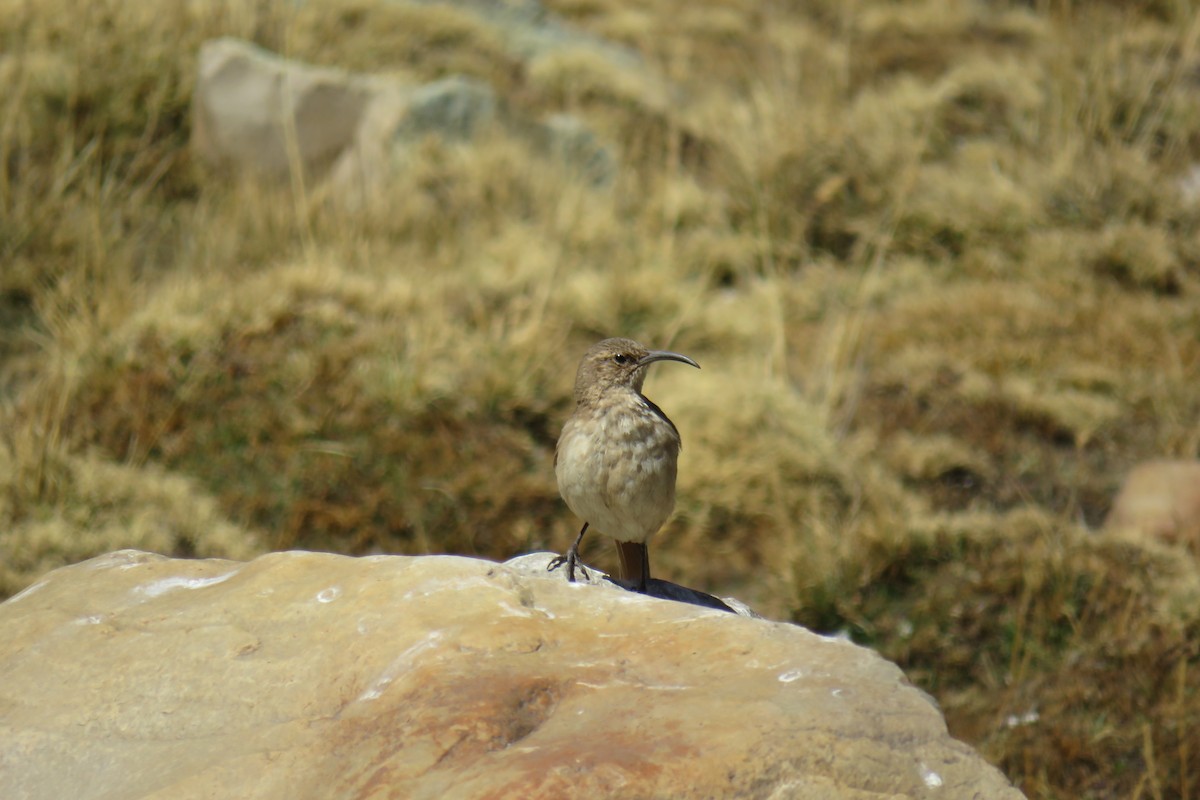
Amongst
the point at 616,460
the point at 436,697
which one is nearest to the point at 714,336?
→ the point at 616,460

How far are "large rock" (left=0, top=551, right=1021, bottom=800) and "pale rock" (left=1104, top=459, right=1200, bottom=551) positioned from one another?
4.31 m

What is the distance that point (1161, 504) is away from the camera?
23.1 feet

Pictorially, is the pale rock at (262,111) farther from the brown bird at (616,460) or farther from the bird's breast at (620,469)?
the bird's breast at (620,469)

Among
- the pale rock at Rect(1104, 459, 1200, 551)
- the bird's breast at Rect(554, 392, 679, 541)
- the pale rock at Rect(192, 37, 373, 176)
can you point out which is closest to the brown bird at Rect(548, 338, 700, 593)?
the bird's breast at Rect(554, 392, 679, 541)

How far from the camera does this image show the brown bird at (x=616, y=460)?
169 inches

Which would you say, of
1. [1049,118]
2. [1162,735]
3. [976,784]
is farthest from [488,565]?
[1049,118]

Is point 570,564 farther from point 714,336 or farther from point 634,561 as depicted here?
point 714,336

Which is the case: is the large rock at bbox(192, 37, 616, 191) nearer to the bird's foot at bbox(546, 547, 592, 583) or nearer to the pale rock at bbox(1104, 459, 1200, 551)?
the pale rock at bbox(1104, 459, 1200, 551)

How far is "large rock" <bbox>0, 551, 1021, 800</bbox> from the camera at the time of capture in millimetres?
2840

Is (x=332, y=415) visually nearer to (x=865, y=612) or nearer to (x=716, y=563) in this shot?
(x=716, y=563)

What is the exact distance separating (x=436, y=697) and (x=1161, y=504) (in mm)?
5252

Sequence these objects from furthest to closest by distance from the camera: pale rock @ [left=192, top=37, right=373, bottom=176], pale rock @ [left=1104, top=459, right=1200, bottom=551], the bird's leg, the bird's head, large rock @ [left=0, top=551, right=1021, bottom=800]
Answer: pale rock @ [left=192, top=37, right=373, bottom=176], pale rock @ [left=1104, top=459, right=1200, bottom=551], the bird's head, the bird's leg, large rock @ [left=0, top=551, right=1021, bottom=800]

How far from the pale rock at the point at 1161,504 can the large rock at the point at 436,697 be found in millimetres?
4312

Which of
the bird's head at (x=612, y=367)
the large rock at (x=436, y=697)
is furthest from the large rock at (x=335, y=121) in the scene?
the large rock at (x=436, y=697)
